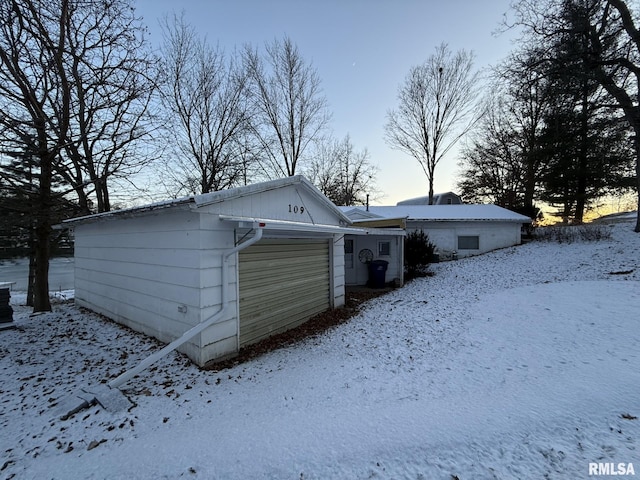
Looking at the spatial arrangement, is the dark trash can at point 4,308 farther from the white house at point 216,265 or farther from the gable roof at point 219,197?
the gable roof at point 219,197

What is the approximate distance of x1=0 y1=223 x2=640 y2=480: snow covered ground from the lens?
2473 mm

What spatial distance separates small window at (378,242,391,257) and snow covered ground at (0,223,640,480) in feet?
16.9

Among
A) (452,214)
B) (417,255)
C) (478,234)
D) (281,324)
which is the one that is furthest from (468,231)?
(281,324)

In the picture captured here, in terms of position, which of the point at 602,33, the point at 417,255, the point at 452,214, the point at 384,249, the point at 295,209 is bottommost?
the point at 417,255

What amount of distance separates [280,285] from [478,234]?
43.7 ft

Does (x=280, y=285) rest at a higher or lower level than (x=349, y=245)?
lower

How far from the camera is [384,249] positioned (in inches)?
452

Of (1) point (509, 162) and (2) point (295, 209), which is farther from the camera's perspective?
(1) point (509, 162)

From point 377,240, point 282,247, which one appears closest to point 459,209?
point 377,240

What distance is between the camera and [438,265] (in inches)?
519

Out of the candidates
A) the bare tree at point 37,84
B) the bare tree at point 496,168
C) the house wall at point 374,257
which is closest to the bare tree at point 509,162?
the bare tree at point 496,168

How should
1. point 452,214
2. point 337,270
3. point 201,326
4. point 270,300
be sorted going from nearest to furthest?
point 201,326 < point 270,300 < point 337,270 < point 452,214

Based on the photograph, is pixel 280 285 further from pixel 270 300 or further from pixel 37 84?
pixel 37 84

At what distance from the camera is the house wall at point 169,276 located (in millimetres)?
4383
